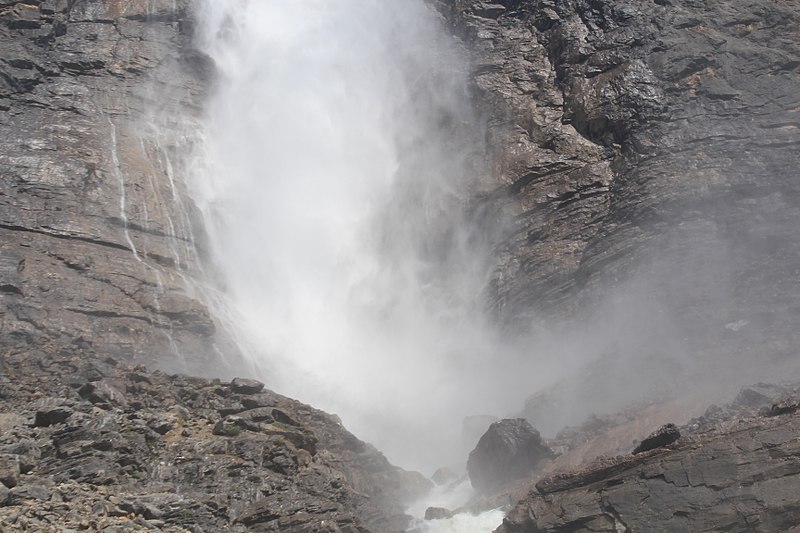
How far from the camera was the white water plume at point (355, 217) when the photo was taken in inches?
1578

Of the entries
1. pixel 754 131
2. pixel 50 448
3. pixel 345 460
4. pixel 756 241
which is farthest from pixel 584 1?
pixel 50 448

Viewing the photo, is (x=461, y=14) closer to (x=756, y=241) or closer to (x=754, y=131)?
(x=754, y=131)

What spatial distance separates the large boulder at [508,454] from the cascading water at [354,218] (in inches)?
251

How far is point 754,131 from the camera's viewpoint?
130 feet

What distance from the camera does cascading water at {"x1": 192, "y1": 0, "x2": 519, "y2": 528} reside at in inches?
1576

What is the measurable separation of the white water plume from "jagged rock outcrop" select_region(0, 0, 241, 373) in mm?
2970

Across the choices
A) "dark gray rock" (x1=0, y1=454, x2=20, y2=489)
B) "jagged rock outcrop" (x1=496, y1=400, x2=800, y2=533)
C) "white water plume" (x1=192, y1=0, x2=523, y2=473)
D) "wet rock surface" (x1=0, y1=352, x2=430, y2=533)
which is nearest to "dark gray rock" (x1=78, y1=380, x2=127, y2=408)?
"wet rock surface" (x1=0, y1=352, x2=430, y2=533)

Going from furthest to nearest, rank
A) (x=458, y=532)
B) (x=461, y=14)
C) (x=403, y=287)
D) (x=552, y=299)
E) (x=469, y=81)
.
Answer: (x=461, y=14) < (x=469, y=81) < (x=403, y=287) < (x=552, y=299) < (x=458, y=532)

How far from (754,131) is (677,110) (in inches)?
161

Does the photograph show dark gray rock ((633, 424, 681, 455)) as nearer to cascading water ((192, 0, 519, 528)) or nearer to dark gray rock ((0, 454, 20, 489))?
dark gray rock ((0, 454, 20, 489))

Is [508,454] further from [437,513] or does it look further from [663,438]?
[663,438]

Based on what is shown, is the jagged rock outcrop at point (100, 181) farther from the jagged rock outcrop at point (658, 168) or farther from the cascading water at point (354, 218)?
the jagged rock outcrop at point (658, 168)

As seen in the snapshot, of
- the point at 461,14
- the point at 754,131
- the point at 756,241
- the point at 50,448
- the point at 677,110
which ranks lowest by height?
the point at 50,448

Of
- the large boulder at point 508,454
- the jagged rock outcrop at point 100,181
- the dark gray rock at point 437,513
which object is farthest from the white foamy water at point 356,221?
the dark gray rock at point 437,513
